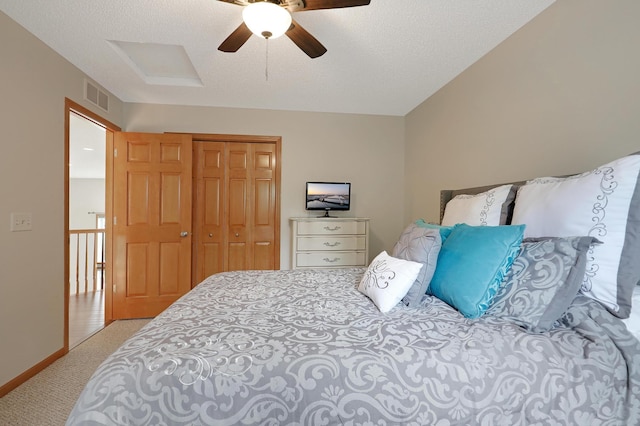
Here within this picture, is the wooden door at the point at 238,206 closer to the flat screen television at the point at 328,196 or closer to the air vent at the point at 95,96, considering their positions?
the flat screen television at the point at 328,196

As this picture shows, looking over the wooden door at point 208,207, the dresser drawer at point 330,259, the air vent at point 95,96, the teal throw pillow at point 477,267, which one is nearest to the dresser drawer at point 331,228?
the dresser drawer at point 330,259

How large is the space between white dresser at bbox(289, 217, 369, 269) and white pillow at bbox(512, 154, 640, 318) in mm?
1988

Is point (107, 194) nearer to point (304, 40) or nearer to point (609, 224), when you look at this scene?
point (304, 40)

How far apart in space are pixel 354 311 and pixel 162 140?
117 inches

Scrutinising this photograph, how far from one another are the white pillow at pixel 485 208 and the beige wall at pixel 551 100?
42cm

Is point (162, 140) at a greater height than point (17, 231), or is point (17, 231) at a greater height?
point (162, 140)

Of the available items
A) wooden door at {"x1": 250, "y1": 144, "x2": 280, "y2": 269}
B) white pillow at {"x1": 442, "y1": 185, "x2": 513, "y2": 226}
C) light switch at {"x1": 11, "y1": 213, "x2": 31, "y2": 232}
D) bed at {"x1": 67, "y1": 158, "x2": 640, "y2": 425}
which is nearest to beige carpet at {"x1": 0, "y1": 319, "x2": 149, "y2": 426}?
light switch at {"x1": 11, "y1": 213, "x2": 31, "y2": 232}

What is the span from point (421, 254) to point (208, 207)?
2.78 metres

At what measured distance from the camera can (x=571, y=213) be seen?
105 cm

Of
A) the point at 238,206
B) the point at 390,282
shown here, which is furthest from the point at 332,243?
the point at 390,282

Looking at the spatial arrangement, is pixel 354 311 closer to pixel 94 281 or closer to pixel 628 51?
pixel 628 51

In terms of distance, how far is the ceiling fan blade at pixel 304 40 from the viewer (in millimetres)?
1559

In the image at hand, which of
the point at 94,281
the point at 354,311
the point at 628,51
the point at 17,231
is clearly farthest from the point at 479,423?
the point at 94,281

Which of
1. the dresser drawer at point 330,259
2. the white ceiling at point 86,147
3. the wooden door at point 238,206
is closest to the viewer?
the dresser drawer at point 330,259
